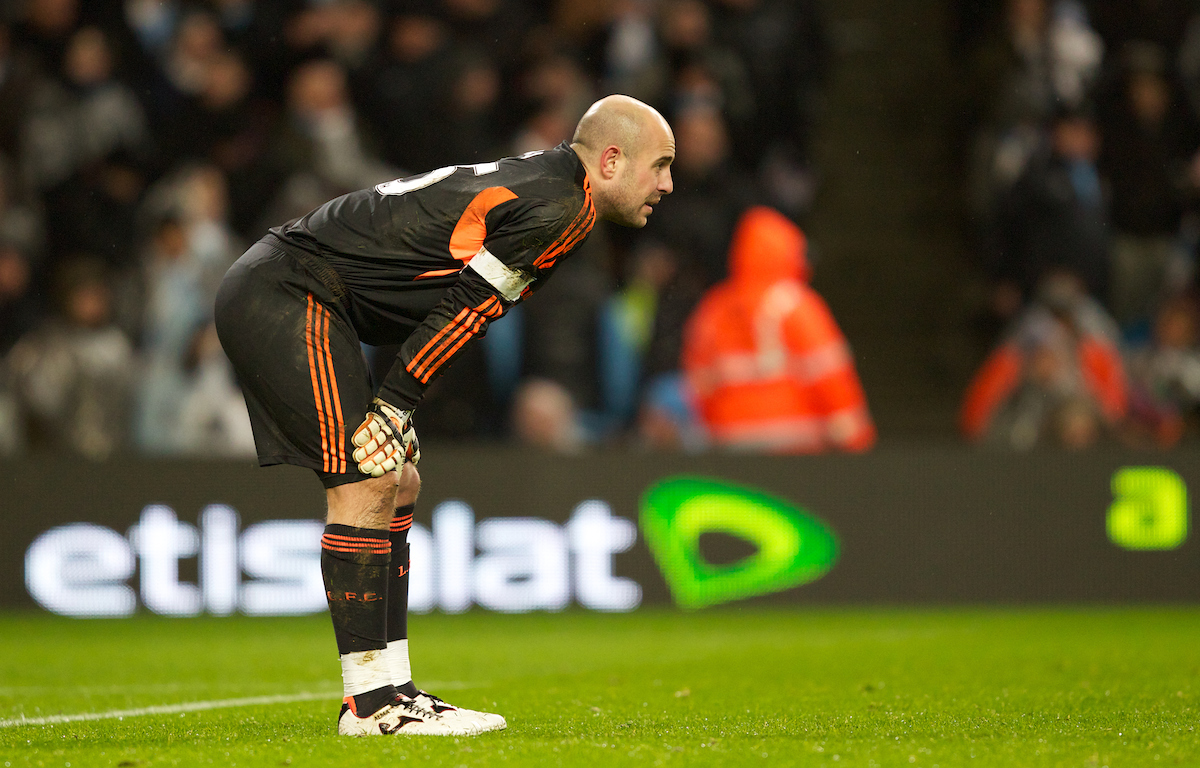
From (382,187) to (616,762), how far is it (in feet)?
6.07

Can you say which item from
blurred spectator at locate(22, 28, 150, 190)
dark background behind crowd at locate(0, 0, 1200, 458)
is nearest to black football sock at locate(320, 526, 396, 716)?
dark background behind crowd at locate(0, 0, 1200, 458)

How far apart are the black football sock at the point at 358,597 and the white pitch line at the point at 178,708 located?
108cm

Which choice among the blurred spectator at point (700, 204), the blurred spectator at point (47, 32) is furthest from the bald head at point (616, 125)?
the blurred spectator at point (47, 32)

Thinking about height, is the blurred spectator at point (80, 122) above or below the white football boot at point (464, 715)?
above

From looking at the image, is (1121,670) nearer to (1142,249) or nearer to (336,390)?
(336,390)

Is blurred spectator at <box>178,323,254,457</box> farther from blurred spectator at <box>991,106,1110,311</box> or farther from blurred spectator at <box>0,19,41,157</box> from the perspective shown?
blurred spectator at <box>991,106,1110,311</box>

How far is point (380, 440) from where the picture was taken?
163 inches

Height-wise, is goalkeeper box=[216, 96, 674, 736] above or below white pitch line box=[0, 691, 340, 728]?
above

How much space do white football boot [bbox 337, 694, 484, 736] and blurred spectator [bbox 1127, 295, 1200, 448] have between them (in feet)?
21.3

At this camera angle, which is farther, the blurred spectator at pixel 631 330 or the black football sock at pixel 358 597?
the blurred spectator at pixel 631 330

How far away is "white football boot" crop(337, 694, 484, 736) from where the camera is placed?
13.9ft

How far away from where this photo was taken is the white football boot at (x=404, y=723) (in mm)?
4234

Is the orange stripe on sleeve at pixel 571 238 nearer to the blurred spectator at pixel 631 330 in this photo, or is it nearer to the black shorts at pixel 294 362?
the black shorts at pixel 294 362

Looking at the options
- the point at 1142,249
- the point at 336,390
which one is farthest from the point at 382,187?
the point at 1142,249
